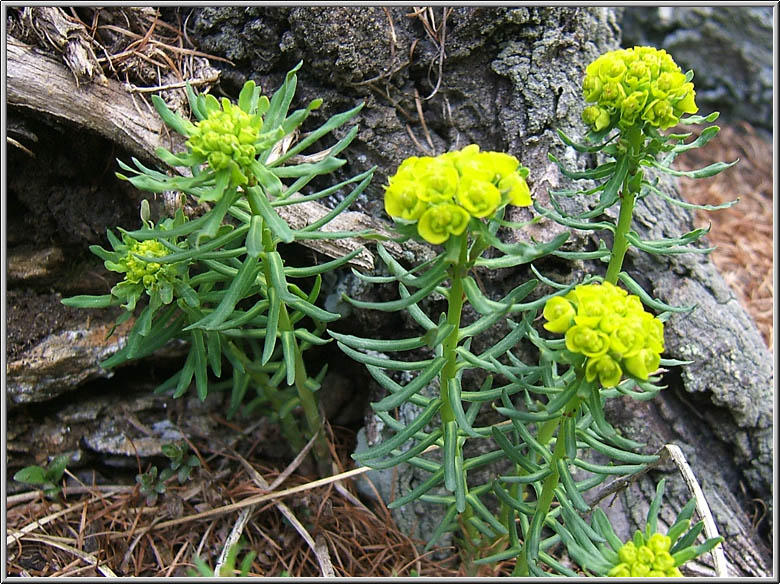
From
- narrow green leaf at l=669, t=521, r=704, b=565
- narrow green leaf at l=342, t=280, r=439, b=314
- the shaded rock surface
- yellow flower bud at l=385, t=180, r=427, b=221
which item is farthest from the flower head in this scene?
the shaded rock surface

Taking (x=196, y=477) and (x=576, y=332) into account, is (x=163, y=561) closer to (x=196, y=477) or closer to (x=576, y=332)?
(x=196, y=477)

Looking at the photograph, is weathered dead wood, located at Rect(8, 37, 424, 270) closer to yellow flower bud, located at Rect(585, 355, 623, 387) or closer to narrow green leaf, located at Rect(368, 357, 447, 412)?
narrow green leaf, located at Rect(368, 357, 447, 412)

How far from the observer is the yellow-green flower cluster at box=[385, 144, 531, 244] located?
1.73m

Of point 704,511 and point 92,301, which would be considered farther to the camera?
point 92,301

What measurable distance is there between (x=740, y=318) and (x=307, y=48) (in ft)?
8.14

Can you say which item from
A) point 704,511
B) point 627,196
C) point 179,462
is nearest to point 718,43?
point 627,196

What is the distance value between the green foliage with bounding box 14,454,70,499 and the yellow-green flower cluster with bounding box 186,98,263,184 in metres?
1.82

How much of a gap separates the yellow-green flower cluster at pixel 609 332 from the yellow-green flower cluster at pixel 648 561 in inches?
20.6

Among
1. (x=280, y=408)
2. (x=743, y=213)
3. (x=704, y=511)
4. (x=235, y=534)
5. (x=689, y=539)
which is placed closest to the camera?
(x=689, y=539)

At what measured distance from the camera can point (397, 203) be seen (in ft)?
5.86

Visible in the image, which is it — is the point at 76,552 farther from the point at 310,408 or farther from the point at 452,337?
the point at 452,337

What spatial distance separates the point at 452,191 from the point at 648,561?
4.05ft

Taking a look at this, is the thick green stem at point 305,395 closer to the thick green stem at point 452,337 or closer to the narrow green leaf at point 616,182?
the thick green stem at point 452,337

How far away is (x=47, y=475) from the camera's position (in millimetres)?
2961
